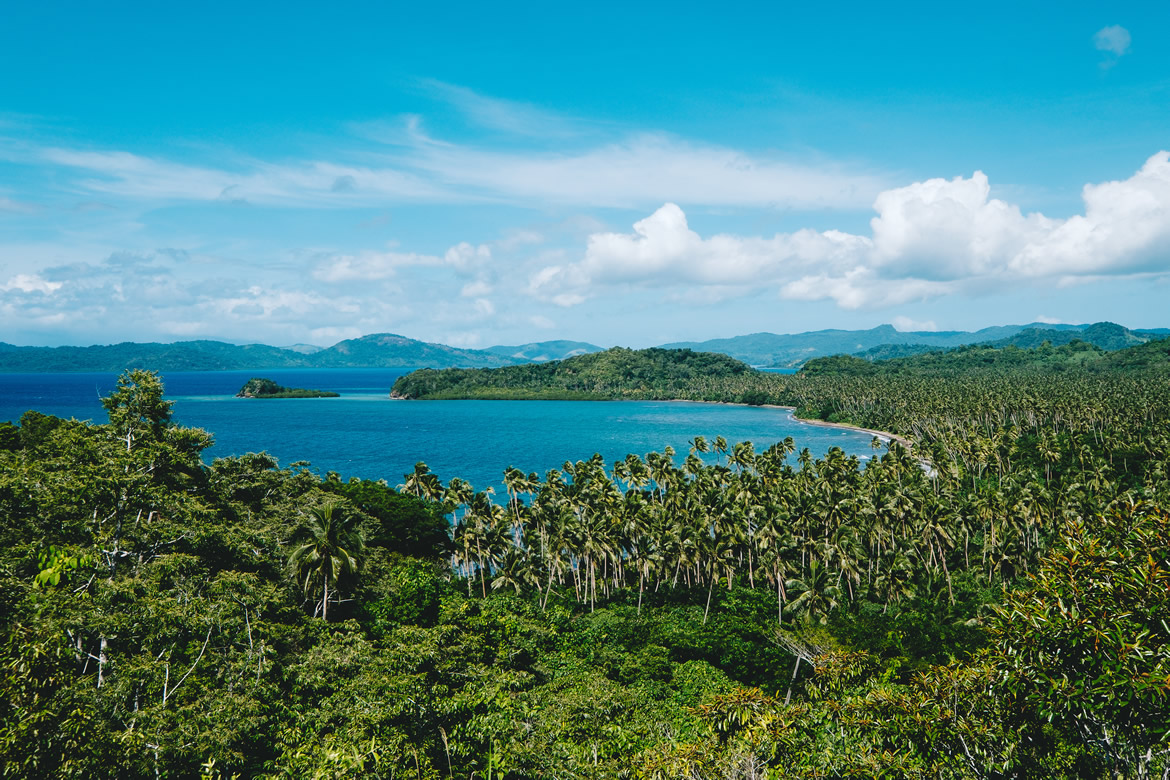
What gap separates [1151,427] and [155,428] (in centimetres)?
16223

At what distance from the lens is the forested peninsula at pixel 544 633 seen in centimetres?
1271

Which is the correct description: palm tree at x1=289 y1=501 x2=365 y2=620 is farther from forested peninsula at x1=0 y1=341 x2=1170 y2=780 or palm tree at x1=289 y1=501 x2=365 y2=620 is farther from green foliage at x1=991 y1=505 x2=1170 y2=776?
green foliage at x1=991 y1=505 x2=1170 y2=776

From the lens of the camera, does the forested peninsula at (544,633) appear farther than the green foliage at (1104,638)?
Yes

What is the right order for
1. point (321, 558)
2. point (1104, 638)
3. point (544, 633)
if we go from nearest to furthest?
1. point (1104, 638)
2. point (321, 558)
3. point (544, 633)

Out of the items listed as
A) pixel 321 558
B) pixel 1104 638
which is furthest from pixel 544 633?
pixel 1104 638

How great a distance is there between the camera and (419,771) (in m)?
18.4

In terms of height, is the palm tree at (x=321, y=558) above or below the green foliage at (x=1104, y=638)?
Result: below

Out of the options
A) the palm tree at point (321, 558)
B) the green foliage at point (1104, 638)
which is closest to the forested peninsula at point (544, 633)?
the green foliage at point (1104, 638)

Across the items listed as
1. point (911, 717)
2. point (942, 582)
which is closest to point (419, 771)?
point (911, 717)

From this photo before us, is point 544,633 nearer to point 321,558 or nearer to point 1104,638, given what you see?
point 321,558

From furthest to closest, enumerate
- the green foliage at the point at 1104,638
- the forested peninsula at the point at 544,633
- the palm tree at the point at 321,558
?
1. the palm tree at the point at 321,558
2. the forested peninsula at the point at 544,633
3. the green foliage at the point at 1104,638

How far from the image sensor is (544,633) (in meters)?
43.2

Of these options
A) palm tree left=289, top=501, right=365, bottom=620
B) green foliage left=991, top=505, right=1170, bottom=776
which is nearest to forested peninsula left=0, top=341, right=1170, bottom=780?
green foliage left=991, top=505, right=1170, bottom=776

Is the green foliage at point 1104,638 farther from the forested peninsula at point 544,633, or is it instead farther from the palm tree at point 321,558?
the palm tree at point 321,558
